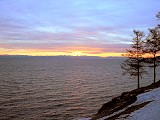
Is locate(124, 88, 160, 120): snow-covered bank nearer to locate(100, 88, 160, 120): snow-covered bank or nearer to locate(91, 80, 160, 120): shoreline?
locate(100, 88, 160, 120): snow-covered bank

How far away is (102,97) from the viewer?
188ft

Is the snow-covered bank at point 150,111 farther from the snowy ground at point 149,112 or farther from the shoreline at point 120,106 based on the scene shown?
the shoreline at point 120,106

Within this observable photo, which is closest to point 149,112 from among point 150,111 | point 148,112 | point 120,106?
point 148,112

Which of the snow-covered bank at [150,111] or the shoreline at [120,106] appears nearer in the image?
the snow-covered bank at [150,111]

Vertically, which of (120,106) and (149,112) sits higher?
(149,112)

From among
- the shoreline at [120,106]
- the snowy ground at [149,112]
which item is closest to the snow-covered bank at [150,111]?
the snowy ground at [149,112]

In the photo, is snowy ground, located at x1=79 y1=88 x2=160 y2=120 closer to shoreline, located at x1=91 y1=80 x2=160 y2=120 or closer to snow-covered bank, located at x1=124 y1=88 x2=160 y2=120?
snow-covered bank, located at x1=124 y1=88 x2=160 y2=120

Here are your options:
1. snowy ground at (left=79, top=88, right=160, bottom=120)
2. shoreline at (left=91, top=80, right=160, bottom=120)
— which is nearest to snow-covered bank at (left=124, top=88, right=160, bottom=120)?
snowy ground at (left=79, top=88, right=160, bottom=120)

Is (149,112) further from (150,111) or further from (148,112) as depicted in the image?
(150,111)

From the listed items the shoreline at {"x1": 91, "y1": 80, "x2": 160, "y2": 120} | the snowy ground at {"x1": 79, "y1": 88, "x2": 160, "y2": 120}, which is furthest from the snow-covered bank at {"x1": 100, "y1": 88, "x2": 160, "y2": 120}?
the shoreline at {"x1": 91, "y1": 80, "x2": 160, "y2": 120}

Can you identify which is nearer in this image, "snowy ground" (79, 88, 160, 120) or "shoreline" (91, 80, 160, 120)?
"snowy ground" (79, 88, 160, 120)

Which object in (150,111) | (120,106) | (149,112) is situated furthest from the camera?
(120,106)

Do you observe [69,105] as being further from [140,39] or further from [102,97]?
[140,39]

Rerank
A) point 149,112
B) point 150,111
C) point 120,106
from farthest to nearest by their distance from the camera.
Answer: point 120,106 → point 150,111 → point 149,112
